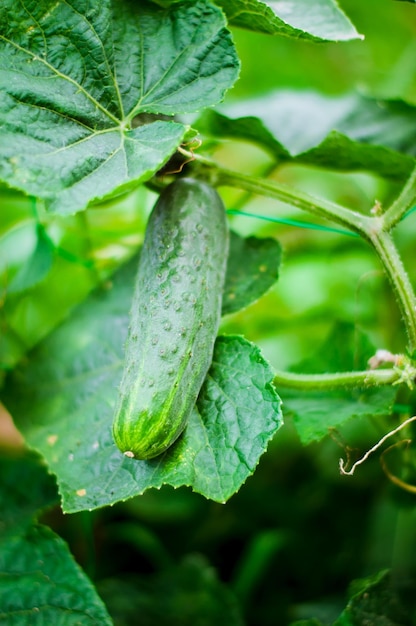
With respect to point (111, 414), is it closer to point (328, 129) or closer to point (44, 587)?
point (44, 587)

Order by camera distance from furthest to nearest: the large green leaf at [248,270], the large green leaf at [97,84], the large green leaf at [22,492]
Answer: the large green leaf at [22,492]
the large green leaf at [248,270]
the large green leaf at [97,84]

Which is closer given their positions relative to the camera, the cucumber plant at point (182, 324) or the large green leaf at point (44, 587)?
the cucumber plant at point (182, 324)

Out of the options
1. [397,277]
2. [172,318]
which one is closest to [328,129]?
[397,277]

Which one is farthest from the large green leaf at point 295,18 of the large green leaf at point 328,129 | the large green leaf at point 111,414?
the large green leaf at point 111,414

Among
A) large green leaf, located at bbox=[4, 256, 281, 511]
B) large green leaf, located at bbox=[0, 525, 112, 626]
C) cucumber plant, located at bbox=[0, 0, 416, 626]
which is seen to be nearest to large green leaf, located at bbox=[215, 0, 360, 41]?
cucumber plant, located at bbox=[0, 0, 416, 626]

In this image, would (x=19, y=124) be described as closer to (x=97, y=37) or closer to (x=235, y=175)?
(x=97, y=37)

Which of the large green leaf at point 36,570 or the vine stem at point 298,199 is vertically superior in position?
the vine stem at point 298,199

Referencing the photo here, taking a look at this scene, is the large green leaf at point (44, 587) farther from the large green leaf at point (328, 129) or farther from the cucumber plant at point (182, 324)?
the large green leaf at point (328, 129)
